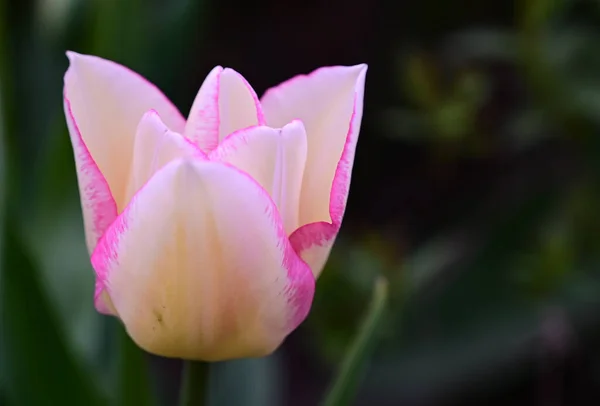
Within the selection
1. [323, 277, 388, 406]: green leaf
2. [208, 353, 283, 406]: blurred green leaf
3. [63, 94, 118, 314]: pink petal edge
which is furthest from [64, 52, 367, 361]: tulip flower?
[208, 353, 283, 406]: blurred green leaf

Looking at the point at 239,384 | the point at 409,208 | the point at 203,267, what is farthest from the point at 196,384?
the point at 409,208

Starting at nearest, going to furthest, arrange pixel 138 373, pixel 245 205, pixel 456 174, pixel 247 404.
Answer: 1. pixel 245 205
2. pixel 138 373
3. pixel 247 404
4. pixel 456 174

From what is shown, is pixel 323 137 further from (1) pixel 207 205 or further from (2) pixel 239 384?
(2) pixel 239 384

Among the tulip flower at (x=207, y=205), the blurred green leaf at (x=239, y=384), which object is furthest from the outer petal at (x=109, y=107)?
the blurred green leaf at (x=239, y=384)

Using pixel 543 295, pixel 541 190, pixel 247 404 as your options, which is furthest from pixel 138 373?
pixel 541 190

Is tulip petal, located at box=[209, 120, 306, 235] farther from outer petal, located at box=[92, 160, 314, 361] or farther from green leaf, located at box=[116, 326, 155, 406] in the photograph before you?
green leaf, located at box=[116, 326, 155, 406]

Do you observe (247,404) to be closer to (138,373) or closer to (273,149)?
(138,373)

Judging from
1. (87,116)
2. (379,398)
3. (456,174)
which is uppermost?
(87,116)
